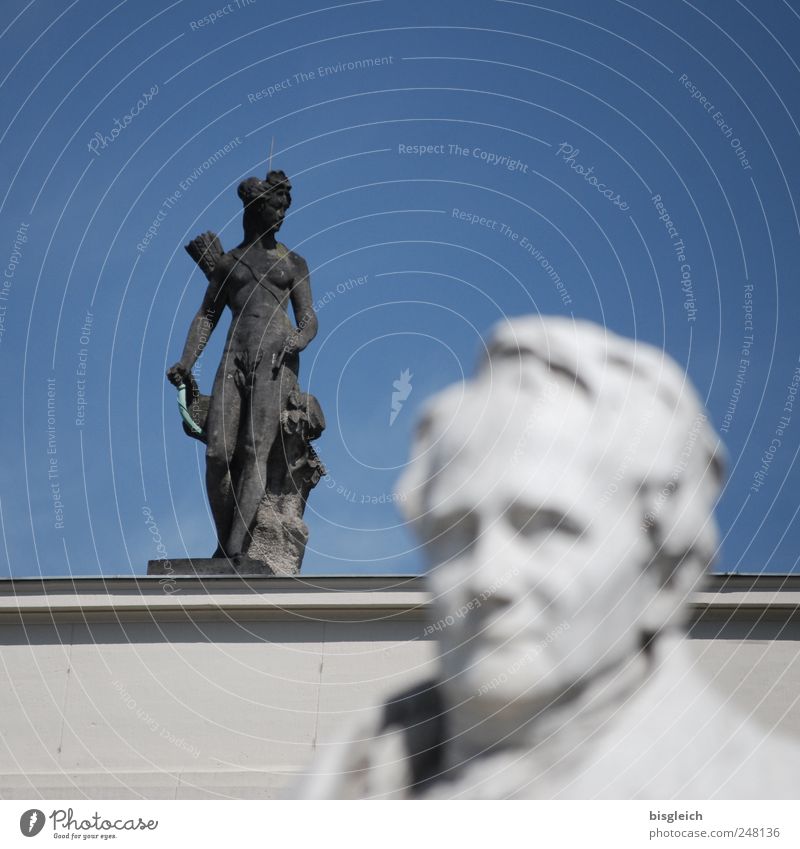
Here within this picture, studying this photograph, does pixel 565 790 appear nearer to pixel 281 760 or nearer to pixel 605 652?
pixel 605 652

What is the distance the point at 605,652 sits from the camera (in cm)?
182

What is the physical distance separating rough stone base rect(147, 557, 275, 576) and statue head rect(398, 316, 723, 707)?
671 cm

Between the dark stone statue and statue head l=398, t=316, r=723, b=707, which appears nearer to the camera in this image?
A: statue head l=398, t=316, r=723, b=707

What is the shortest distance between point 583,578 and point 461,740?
32 centimetres

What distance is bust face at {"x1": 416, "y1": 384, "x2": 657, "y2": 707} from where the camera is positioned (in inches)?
69.6

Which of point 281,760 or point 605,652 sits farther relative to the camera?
point 281,760

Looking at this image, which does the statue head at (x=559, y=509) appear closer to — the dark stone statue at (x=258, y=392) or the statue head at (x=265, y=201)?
the dark stone statue at (x=258, y=392)

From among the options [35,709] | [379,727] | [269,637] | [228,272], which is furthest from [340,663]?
[379,727]


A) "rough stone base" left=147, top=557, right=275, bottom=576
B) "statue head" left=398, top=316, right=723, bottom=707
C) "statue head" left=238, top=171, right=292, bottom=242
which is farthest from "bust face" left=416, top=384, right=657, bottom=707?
"statue head" left=238, top=171, right=292, bottom=242

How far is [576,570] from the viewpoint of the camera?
1778 mm
